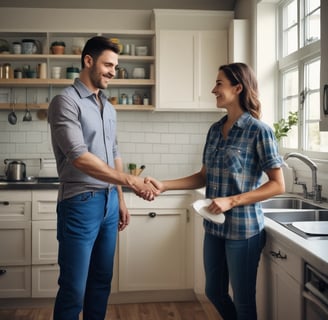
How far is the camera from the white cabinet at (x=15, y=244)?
384 cm

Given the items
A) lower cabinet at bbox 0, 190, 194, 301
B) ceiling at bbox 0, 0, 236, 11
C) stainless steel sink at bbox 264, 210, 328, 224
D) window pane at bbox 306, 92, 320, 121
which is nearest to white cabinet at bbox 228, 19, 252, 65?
ceiling at bbox 0, 0, 236, 11

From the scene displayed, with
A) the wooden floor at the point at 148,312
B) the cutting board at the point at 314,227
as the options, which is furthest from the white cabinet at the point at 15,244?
the cutting board at the point at 314,227

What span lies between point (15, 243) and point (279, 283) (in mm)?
2337

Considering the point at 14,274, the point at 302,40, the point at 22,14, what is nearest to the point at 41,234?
the point at 14,274

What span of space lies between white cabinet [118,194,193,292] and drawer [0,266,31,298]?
28.5 inches

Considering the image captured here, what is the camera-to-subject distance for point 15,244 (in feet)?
12.6

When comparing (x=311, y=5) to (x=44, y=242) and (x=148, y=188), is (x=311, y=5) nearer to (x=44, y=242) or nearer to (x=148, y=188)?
(x=148, y=188)

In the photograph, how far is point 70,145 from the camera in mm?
2416

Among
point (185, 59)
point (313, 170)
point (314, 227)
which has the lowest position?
point (314, 227)

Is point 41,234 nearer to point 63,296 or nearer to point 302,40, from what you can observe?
point 63,296

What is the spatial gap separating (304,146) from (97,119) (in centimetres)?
168

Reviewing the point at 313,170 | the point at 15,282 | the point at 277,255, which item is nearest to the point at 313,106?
the point at 313,170

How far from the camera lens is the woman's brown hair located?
7.58 ft

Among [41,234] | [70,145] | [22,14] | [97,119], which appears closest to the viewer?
[70,145]
